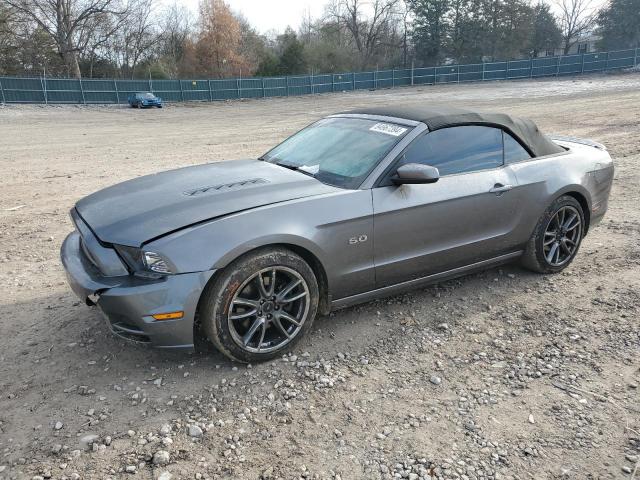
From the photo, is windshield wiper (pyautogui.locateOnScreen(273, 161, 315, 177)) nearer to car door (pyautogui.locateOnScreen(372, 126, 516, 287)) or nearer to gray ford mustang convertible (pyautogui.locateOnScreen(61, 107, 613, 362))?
gray ford mustang convertible (pyautogui.locateOnScreen(61, 107, 613, 362))

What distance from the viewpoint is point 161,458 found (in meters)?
2.43

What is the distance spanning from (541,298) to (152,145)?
12131mm

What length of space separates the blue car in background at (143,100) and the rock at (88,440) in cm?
3286

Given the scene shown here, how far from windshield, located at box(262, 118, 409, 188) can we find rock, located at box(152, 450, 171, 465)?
1998 millimetres

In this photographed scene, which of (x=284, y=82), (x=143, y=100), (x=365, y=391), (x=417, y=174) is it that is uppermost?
(x=284, y=82)

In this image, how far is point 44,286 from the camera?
171 inches

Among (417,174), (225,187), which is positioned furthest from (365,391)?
(225,187)

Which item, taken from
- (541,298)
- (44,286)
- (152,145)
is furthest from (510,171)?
(152,145)

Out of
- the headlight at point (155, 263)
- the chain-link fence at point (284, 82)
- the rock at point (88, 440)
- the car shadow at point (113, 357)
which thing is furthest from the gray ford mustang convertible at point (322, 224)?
the chain-link fence at point (284, 82)

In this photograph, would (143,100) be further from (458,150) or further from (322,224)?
(322,224)

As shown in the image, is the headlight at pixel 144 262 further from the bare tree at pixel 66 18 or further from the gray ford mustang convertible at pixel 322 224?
the bare tree at pixel 66 18

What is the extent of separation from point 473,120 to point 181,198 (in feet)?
7.92

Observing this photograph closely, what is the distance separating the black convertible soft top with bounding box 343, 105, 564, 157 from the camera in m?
3.87

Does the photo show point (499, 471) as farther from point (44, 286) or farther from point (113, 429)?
point (44, 286)
